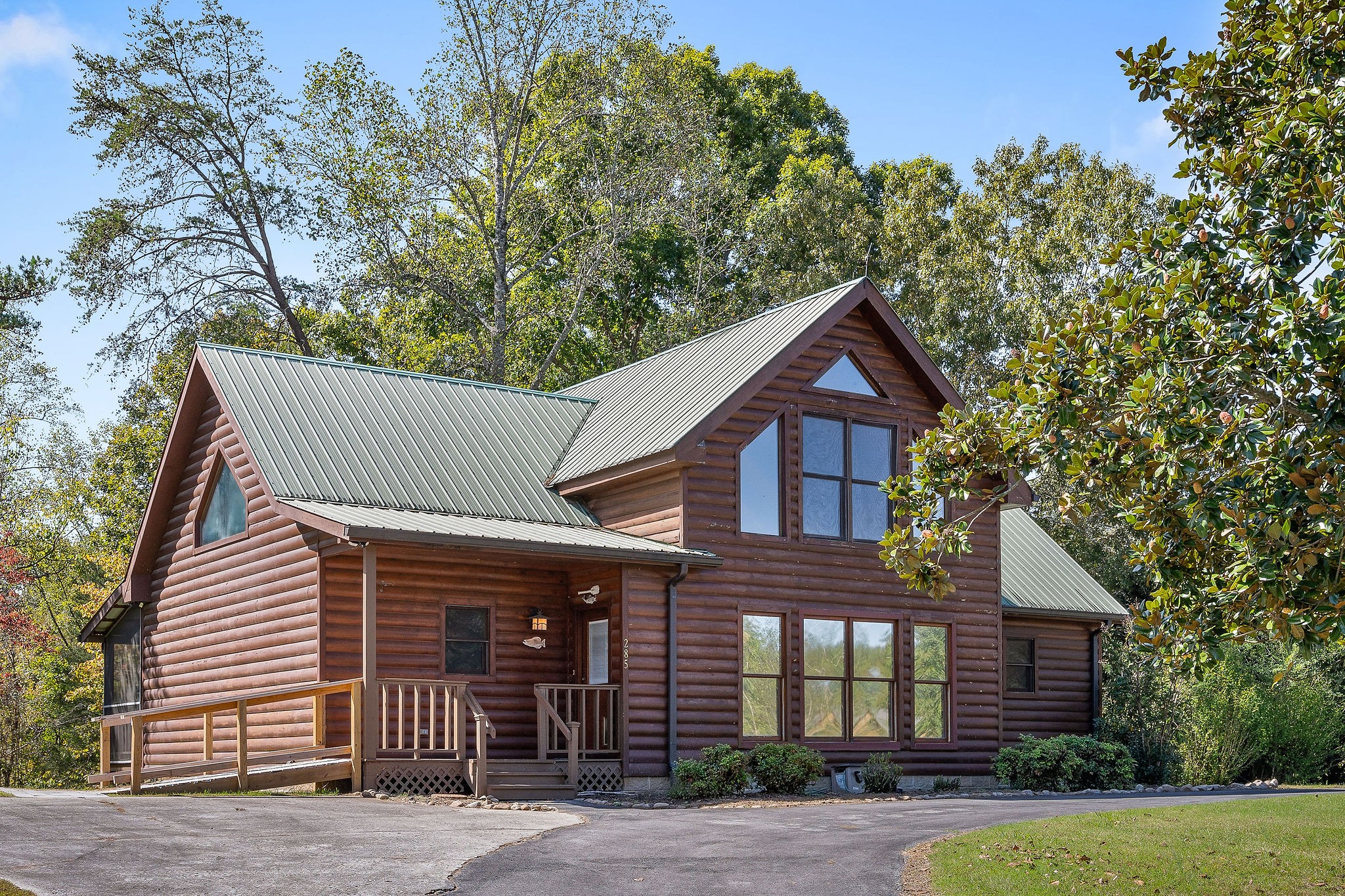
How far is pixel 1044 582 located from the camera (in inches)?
1030

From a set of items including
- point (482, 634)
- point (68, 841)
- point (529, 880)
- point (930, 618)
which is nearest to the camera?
point (529, 880)

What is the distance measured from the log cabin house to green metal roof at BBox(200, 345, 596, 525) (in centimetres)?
6

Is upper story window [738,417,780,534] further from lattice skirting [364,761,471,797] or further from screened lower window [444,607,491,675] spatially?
lattice skirting [364,761,471,797]

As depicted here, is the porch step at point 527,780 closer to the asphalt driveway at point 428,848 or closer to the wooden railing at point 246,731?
the wooden railing at point 246,731

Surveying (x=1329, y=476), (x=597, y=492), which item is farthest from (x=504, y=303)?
(x=1329, y=476)

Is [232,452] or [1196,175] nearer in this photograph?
[1196,175]

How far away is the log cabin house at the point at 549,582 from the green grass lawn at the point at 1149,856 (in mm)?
6495

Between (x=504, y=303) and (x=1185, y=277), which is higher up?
(x=504, y=303)

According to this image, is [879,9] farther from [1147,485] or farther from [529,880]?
[529,880]

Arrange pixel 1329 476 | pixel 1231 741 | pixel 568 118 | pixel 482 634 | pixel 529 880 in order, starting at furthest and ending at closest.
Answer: pixel 568 118 < pixel 1231 741 < pixel 482 634 < pixel 529 880 < pixel 1329 476

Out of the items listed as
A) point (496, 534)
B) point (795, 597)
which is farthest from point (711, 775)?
point (496, 534)

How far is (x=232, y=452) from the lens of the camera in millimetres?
21000

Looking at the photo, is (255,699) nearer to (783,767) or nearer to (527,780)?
(527,780)

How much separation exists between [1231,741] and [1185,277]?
16.7 meters
